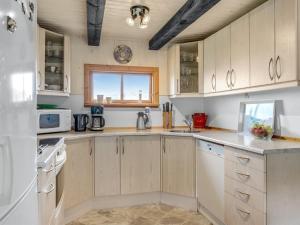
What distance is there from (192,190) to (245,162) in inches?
44.4

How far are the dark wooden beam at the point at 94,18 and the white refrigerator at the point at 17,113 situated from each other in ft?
3.51

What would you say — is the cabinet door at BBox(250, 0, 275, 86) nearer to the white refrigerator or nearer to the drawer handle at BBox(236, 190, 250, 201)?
the drawer handle at BBox(236, 190, 250, 201)

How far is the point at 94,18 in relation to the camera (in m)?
2.45

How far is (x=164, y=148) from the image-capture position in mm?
2990

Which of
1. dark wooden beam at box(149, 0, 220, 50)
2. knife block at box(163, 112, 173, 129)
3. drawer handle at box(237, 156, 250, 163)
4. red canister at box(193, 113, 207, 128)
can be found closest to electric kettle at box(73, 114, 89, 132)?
knife block at box(163, 112, 173, 129)

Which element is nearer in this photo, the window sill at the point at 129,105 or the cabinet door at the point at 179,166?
the cabinet door at the point at 179,166

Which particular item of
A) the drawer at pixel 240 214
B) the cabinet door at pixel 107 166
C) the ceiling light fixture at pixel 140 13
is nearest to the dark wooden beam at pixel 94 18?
the ceiling light fixture at pixel 140 13

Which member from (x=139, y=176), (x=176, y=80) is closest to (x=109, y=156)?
(x=139, y=176)

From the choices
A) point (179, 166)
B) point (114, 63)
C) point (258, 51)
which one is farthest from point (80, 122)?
point (258, 51)

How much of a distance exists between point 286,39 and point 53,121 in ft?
7.96

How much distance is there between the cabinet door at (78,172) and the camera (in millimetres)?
2541

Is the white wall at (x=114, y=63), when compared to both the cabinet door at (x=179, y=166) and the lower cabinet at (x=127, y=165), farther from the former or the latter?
the cabinet door at (x=179, y=166)

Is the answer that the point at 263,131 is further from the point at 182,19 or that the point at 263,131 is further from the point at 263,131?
the point at 182,19

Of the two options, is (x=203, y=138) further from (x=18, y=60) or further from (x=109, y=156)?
(x=18, y=60)
